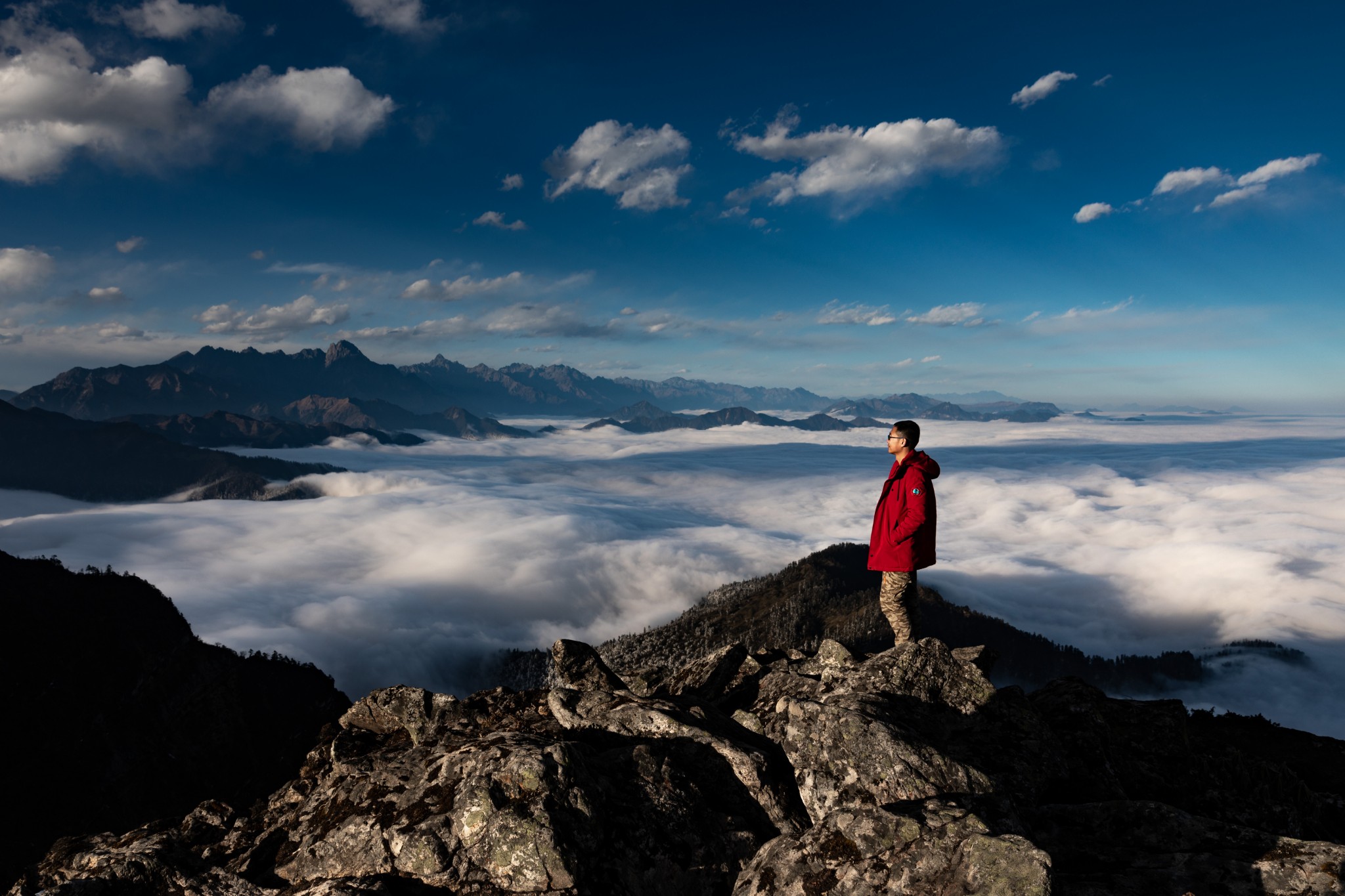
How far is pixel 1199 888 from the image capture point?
6.73m

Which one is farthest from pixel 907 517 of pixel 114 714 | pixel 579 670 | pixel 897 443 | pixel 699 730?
pixel 114 714

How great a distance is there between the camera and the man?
1405 cm

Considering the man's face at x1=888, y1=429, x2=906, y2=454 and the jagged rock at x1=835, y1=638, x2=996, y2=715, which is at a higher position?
the man's face at x1=888, y1=429, x2=906, y2=454

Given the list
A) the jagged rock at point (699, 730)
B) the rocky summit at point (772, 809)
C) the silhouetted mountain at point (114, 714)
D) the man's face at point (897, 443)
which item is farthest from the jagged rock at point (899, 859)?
the silhouetted mountain at point (114, 714)

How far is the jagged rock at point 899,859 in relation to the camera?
612 cm

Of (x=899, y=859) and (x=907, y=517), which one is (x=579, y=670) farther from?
(x=899, y=859)

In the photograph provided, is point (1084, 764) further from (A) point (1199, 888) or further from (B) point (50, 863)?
(B) point (50, 863)

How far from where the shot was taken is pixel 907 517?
14195 mm

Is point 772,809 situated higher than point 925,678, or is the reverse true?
point 925,678

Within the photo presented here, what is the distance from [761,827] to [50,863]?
36.9 feet

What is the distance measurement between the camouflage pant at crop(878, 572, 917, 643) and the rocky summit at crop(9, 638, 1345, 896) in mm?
2245

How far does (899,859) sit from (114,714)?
226 m

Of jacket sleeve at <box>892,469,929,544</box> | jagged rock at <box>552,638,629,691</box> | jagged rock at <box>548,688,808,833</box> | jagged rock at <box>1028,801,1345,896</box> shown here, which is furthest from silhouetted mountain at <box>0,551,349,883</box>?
jagged rock at <box>1028,801,1345,896</box>

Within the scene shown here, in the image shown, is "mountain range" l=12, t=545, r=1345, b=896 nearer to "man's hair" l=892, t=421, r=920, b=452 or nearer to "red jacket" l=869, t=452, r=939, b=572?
"red jacket" l=869, t=452, r=939, b=572
